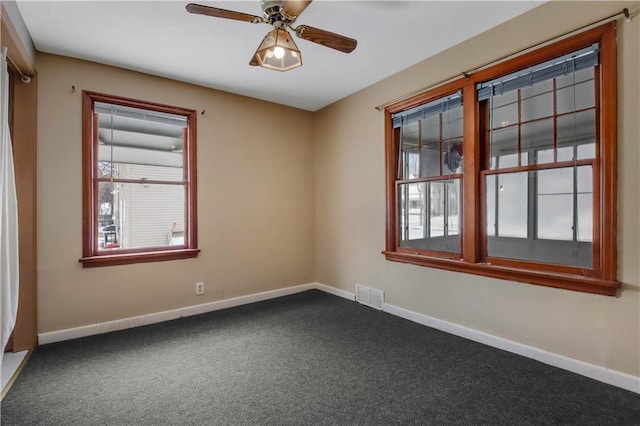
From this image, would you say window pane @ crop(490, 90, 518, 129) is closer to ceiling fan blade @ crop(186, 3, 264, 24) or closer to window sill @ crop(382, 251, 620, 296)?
window sill @ crop(382, 251, 620, 296)

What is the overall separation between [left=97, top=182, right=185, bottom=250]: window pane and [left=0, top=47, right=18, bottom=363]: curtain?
83 centimetres

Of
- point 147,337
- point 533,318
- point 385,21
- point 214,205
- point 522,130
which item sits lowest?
point 147,337

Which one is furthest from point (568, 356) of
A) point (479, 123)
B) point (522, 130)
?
point (479, 123)

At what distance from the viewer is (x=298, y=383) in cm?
217

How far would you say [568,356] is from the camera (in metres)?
2.29

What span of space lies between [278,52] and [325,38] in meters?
0.32

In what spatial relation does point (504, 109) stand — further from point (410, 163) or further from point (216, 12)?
point (216, 12)

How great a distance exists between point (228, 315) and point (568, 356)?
10.1 ft

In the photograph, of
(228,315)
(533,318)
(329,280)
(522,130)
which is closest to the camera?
(533,318)

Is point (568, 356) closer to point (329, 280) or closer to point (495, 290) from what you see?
point (495, 290)

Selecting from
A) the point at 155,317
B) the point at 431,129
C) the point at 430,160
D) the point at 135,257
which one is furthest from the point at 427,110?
the point at 155,317

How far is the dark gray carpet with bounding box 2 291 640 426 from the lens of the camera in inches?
72.1

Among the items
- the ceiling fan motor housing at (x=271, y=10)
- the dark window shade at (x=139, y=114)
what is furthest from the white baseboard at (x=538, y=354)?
the dark window shade at (x=139, y=114)

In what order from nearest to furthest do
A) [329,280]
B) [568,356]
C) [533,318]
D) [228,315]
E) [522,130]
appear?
1. [568,356]
2. [533,318]
3. [522,130]
4. [228,315]
5. [329,280]
